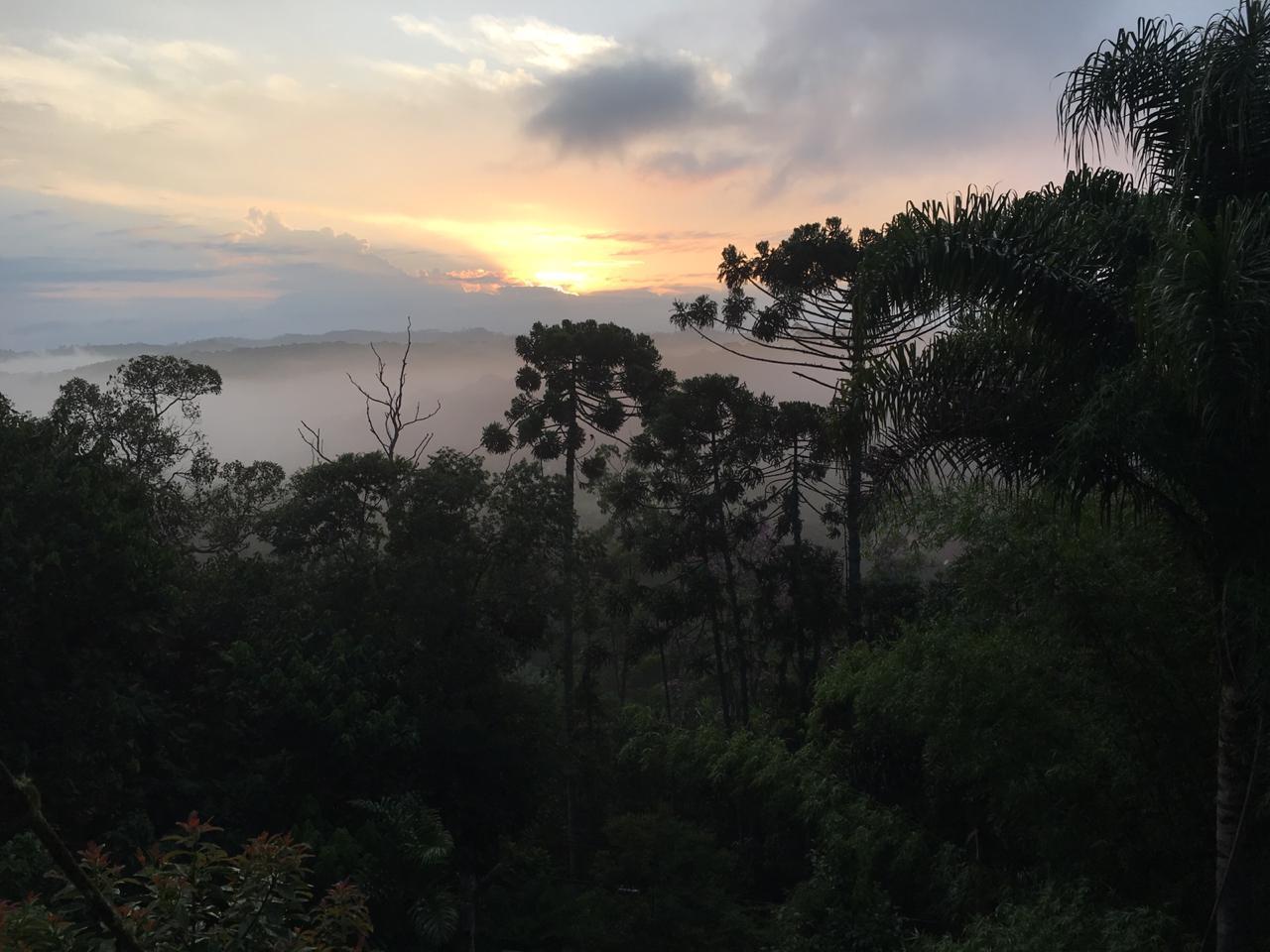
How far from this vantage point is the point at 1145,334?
5121 millimetres

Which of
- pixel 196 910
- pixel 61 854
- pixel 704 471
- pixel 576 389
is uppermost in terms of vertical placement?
pixel 576 389

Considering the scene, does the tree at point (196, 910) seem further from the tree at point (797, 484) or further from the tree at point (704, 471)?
the tree at point (797, 484)

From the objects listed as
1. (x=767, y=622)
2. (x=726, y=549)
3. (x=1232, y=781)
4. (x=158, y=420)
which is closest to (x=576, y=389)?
(x=726, y=549)

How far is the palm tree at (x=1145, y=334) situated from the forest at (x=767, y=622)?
0.03 m

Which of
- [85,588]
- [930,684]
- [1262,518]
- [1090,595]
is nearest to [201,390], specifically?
[85,588]

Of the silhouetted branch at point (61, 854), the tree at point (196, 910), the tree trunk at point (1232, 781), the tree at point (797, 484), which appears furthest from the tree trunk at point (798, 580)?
the silhouetted branch at point (61, 854)

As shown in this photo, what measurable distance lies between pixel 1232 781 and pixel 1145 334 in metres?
3.10

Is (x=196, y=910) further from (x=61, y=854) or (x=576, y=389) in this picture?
(x=576, y=389)

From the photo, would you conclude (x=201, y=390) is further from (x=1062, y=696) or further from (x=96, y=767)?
(x=1062, y=696)

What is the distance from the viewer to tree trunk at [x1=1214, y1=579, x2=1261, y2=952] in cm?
575

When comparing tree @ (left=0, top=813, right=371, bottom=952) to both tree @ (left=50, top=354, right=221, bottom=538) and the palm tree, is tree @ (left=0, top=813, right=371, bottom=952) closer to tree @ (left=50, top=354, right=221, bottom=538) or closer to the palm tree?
the palm tree

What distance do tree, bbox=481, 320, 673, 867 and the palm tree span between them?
14.7 metres

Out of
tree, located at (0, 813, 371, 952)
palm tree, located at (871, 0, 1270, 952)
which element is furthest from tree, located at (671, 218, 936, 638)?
tree, located at (0, 813, 371, 952)

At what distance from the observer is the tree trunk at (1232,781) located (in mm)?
5746
